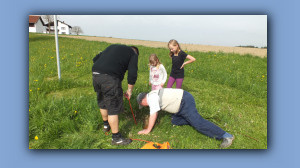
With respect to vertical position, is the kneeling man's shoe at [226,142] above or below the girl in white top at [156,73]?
below

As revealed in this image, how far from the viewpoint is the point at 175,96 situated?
Result: 2885mm

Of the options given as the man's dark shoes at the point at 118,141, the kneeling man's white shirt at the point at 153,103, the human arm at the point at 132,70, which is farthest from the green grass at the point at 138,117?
the human arm at the point at 132,70

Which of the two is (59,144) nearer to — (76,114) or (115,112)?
(76,114)

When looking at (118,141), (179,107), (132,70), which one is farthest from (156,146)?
(132,70)

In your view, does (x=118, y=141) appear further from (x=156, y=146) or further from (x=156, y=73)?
(x=156, y=73)

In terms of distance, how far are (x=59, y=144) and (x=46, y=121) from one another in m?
0.61

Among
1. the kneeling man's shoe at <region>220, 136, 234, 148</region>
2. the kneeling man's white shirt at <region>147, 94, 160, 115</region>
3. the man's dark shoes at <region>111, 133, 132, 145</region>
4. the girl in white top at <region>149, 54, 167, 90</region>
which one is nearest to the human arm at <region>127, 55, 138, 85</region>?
the kneeling man's white shirt at <region>147, 94, 160, 115</region>

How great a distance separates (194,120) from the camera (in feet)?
9.30

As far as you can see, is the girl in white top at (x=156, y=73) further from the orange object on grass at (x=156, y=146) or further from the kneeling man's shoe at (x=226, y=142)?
the kneeling man's shoe at (x=226, y=142)

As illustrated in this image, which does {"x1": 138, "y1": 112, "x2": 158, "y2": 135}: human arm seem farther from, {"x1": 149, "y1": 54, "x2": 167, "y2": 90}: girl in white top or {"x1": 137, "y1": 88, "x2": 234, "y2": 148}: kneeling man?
{"x1": 149, "y1": 54, "x2": 167, "y2": 90}: girl in white top

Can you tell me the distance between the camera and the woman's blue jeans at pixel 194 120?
2730mm

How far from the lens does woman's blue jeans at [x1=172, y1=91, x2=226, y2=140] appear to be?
273 centimetres

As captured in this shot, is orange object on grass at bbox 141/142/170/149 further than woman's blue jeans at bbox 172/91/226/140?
No
